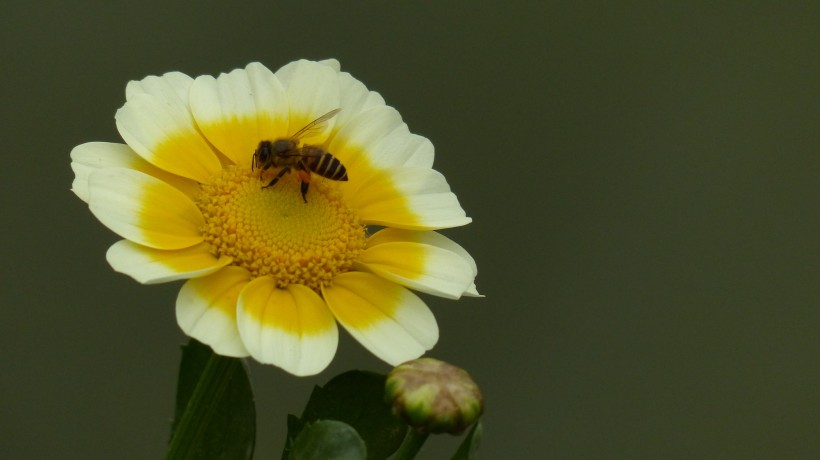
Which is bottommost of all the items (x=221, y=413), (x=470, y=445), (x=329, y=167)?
(x=221, y=413)

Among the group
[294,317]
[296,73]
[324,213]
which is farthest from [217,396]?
[296,73]

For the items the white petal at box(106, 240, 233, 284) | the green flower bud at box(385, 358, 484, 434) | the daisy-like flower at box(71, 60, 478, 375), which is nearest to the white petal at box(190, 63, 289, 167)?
the daisy-like flower at box(71, 60, 478, 375)

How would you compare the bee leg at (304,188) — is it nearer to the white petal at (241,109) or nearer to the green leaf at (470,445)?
the white petal at (241,109)

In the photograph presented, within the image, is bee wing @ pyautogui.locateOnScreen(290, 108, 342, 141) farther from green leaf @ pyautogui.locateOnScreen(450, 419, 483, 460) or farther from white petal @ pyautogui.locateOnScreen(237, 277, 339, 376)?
green leaf @ pyautogui.locateOnScreen(450, 419, 483, 460)

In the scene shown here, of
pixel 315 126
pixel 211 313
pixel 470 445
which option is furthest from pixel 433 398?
pixel 315 126

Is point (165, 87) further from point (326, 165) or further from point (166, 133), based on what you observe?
point (326, 165)

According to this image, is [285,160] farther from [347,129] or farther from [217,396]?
[217,396]

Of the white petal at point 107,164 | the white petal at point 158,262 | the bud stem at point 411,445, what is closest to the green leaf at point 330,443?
the bud stem at point 411,445

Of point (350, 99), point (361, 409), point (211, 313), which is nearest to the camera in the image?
point (211, 313)

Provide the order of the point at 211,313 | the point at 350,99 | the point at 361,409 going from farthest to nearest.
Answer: the point at 350,99
the point at 361,409
the point at 211,313
